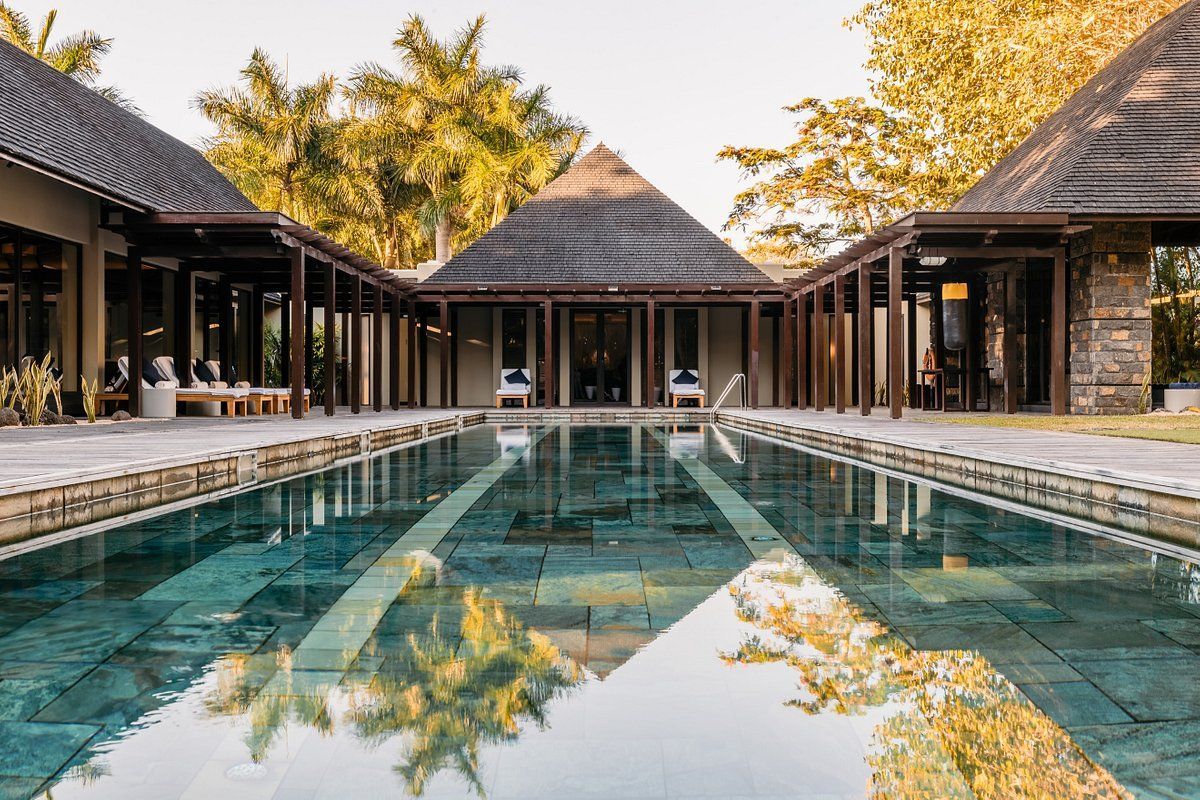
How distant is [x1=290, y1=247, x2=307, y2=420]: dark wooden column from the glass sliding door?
32.3 ft

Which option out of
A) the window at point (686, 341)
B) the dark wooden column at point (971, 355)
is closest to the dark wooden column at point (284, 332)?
the window at point (686, 341)

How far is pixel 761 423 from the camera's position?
1357 cm

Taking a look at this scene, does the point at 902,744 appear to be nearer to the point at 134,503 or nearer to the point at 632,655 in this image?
the point at 632,655

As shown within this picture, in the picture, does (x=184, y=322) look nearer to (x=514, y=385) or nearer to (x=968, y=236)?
(x=514, y=385)

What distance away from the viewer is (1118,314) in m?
13.5

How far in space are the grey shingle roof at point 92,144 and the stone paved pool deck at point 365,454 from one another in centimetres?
318

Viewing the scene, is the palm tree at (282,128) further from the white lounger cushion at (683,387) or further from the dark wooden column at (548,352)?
the white lounger cushion at (683,387)

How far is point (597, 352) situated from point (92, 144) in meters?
11.7

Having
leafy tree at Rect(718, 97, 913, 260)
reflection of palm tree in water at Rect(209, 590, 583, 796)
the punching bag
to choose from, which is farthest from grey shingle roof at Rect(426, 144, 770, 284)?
reflection of palm tree in water at Rect(209, 590, 583, 796)

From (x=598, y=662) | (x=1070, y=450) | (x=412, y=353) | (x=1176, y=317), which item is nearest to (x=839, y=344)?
(x=1176, y=317)

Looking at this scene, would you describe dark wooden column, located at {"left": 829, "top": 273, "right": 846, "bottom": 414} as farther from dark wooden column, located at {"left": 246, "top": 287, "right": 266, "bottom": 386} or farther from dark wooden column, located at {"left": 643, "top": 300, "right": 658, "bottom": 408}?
dark wooden column, located at {"left": 246, "top": 287, "right": 266, "bottom": 386}

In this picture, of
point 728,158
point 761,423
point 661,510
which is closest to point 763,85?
point 728,158

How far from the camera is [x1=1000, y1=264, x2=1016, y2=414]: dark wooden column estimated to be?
15.5 m

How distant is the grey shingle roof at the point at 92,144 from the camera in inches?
432
